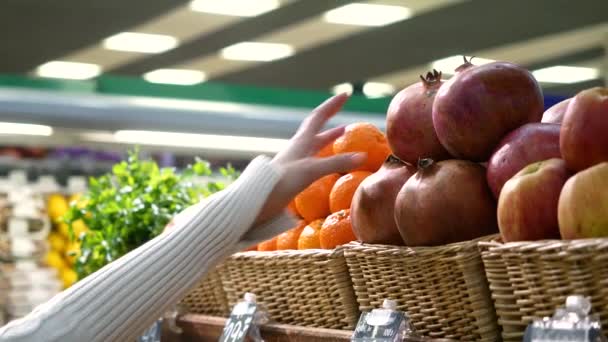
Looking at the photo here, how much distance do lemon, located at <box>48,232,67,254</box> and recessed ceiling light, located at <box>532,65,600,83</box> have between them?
8.94 meters

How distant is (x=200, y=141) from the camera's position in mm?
4227

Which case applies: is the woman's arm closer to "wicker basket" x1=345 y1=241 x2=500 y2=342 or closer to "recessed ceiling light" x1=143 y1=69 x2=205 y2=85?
"wicker basket" x1=345 y1=241 x2=500 y2=342

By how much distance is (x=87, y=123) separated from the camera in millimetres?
3820

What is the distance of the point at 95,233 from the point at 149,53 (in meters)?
8.92

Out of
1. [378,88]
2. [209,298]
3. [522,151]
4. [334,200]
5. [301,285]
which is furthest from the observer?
[378,88]

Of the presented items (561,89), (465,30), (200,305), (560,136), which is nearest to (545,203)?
(560,136)

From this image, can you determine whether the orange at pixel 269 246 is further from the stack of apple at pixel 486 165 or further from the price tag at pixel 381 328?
the price tag at pixel 381 328

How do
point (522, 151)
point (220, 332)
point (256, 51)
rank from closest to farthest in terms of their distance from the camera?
point (522, 151) < point (220, 332) < point (256, 51)

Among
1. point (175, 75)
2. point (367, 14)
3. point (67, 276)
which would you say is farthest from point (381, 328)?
point (175, 75)

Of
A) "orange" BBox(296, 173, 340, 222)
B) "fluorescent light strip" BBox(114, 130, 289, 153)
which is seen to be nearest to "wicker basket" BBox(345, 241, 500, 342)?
"orange" BBox(296, 173, 340, 222)

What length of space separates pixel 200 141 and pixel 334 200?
2662 millimetres

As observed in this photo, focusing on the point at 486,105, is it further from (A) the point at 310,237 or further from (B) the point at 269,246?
(B) the point at 269,246

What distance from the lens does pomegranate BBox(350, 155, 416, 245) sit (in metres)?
1.33

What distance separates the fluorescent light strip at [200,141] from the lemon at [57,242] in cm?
50
